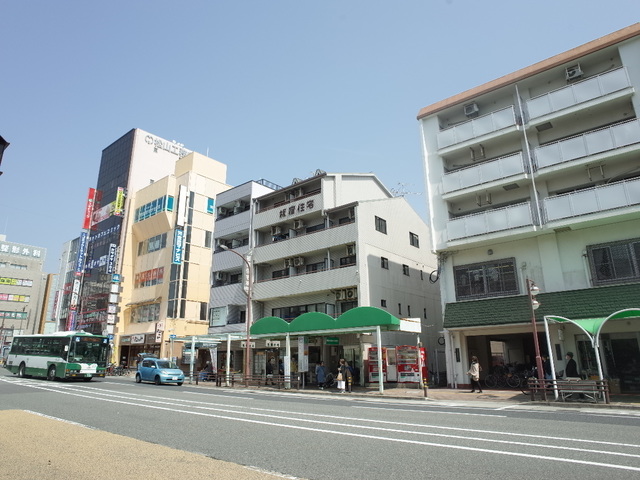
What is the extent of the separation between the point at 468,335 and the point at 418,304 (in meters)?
9.85

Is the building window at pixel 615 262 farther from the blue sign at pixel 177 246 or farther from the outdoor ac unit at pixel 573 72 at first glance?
the blue sign at pixel 177 246

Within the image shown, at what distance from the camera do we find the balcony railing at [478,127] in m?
24.0

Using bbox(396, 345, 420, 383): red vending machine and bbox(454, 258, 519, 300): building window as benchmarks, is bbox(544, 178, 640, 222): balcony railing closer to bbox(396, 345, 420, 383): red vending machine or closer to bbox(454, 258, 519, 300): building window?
bbox(454, 258, 519, 300): building window

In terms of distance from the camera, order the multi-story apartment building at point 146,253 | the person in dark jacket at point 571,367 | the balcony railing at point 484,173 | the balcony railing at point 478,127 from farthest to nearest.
→ the multi-story apartment building at point 146,253, the balcony railing at point 478,127, the balcony railing at point 484,173, the person in dark jacket at point 571,367

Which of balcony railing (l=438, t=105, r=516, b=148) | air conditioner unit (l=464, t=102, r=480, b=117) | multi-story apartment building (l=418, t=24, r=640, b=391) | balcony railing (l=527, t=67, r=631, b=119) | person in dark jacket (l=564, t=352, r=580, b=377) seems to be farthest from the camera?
air conditioner unit (l=464, t=102, r=480, b=117)

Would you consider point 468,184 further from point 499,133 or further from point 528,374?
point 528,374

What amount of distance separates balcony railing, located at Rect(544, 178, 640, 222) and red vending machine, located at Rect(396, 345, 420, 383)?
1054cm

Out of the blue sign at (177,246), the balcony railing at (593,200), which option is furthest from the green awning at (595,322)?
the blue sign at (177,246)

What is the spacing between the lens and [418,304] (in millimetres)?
34375

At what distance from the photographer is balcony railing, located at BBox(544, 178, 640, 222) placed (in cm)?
1942

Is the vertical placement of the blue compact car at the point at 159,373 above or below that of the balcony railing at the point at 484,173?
below

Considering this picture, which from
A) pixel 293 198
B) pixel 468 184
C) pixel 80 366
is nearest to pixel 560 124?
pixel 468 184

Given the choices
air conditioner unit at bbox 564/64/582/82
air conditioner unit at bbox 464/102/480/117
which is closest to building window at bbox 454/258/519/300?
air conditioner unit at bbox 464/102/480/117

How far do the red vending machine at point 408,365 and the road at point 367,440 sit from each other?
1178 centimetres
